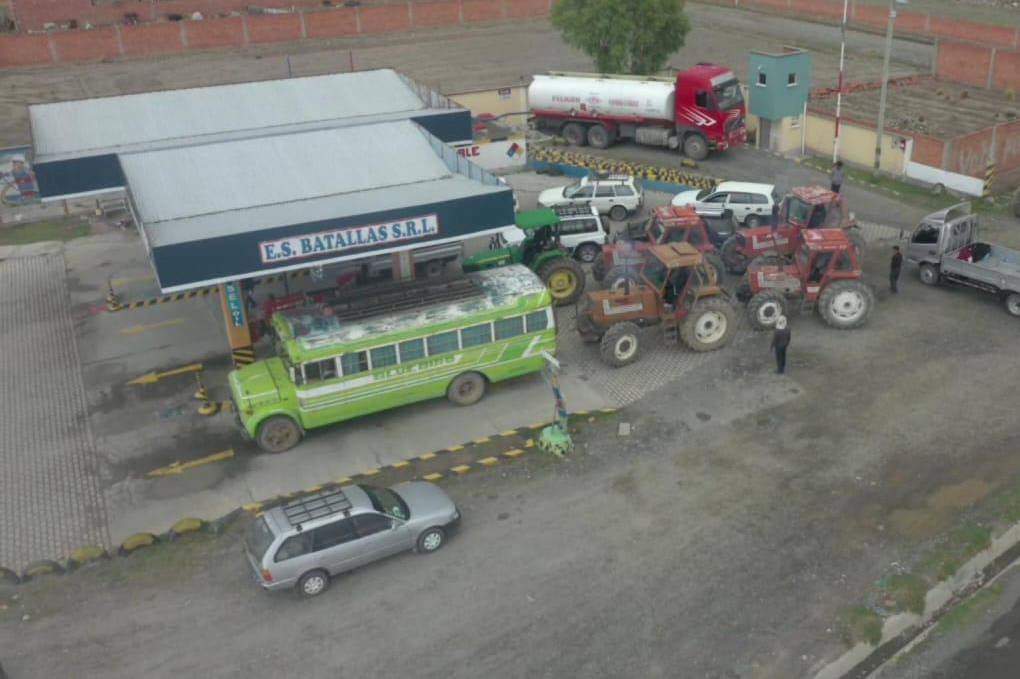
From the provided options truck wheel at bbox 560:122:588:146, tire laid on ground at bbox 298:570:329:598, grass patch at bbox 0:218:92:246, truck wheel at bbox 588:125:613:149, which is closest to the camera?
tire laid on ground at bbox 298:570:329:598

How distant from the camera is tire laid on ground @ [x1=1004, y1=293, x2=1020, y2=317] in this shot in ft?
67.5

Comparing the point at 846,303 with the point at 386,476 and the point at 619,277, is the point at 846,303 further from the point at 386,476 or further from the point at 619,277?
the point at 386,476

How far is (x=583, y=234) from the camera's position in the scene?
24516 mm

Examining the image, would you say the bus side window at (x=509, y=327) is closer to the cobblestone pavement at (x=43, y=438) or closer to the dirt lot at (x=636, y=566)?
the dirt lot at (x=636, y=566)

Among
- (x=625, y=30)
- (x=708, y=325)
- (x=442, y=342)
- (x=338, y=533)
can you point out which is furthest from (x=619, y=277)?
(x=625, y=30)

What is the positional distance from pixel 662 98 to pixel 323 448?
21659 mm

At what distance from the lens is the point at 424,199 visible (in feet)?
61.9

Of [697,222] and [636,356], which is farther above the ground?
[697,222]

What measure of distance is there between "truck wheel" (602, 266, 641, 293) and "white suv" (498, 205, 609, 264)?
3.32 meters

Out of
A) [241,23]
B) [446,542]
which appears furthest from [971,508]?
[241,23]

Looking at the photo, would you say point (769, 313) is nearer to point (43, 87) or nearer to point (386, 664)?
point (386, 664)

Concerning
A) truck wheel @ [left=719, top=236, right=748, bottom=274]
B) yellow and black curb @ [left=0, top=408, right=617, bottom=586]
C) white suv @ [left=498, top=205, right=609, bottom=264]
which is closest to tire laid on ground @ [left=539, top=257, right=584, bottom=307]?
white suv @ [left=498, top=205, right=609, bottom=264]

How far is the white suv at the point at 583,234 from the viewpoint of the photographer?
2441cm

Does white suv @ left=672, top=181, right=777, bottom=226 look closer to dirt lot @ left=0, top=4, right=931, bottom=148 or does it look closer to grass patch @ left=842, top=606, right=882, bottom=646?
grass patch @ left=842, top=606, right=882, bottom=646
